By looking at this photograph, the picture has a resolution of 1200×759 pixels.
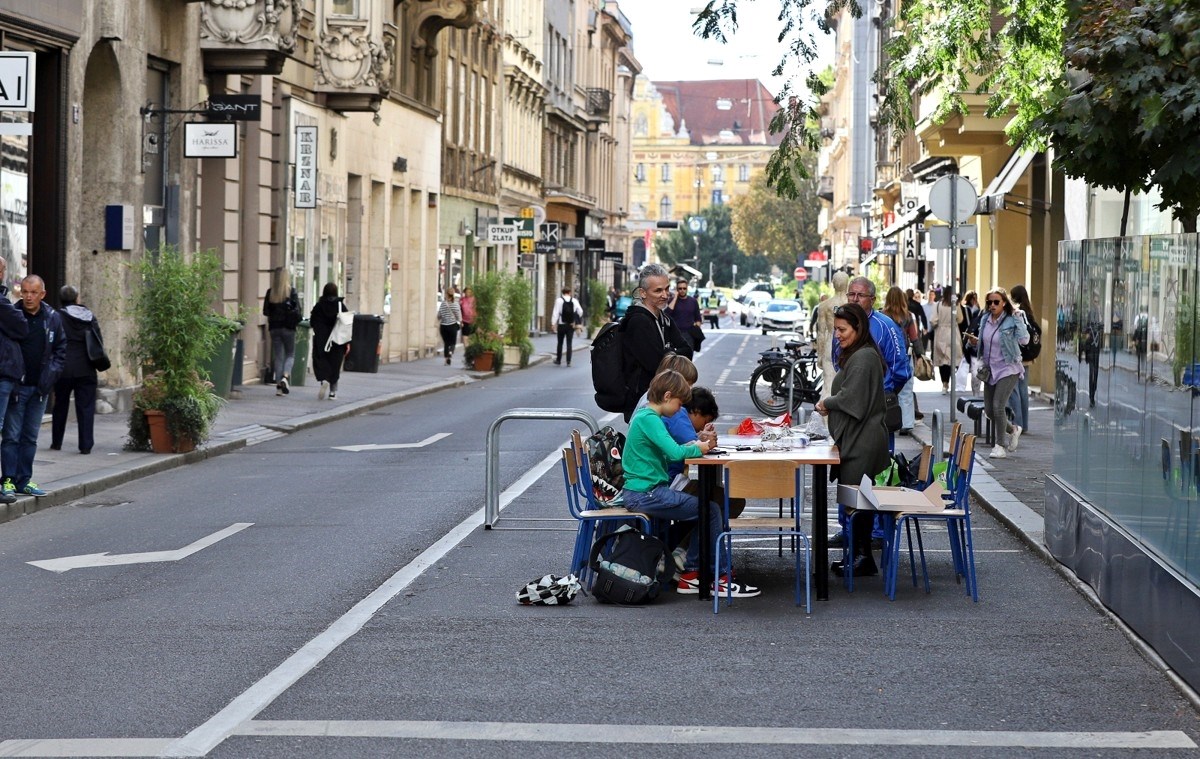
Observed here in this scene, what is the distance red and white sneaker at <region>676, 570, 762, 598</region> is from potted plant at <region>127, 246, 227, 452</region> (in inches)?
361

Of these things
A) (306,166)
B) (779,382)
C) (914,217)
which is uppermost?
(306,166)

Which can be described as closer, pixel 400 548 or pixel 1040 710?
pixel 1040 710

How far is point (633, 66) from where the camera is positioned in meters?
102

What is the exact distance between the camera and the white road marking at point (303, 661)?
265 inches

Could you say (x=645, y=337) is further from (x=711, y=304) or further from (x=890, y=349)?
(x=711, y=304)

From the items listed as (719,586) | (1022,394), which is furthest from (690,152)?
(719,586)

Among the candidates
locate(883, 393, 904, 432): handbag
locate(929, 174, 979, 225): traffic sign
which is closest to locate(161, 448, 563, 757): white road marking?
locate(883, 393, 904, 432): handbag

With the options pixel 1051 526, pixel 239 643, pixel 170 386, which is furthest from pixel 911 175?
pixel 239 643

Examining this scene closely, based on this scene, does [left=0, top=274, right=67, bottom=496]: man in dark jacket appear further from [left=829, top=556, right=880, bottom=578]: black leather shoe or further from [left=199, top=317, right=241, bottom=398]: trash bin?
[left=199, top=317, right=241, bottom=398]: trash bin

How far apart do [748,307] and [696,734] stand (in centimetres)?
9090

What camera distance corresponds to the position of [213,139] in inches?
965

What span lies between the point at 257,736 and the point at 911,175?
47.4 m

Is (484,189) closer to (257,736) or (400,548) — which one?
(400,548)

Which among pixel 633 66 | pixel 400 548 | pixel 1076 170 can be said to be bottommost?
pixel 400 548
